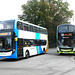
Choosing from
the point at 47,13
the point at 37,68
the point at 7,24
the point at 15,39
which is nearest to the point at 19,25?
the point at 7,24

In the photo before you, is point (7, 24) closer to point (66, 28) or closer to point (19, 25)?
point (19, 25)

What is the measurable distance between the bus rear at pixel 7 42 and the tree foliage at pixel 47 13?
2630 cm

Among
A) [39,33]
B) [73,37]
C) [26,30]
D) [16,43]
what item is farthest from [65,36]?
[16,43]

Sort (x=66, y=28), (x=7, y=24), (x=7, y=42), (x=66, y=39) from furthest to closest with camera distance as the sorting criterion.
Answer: (x=66, y=28)
(x=66, y=39)
(x=7, y=24)
(x=7, y=42)

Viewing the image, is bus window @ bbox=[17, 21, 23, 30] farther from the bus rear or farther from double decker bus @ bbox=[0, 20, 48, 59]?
the bus rear

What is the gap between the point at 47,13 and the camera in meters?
40.8

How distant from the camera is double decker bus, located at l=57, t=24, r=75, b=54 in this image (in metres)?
19.8

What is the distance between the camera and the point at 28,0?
1683 inches

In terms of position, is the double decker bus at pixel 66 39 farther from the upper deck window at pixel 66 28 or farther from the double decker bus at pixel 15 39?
the double decker bus at pixel 15 39

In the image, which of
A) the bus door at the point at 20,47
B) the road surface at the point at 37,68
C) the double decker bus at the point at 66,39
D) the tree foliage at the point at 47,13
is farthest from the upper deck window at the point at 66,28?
the tree foliage at the point at 47,13

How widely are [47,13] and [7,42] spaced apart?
27.8m

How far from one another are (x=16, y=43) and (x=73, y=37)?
27.3ft

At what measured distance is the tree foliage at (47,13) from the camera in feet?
134

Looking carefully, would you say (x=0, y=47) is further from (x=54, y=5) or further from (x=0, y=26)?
(x=54, y=5)
